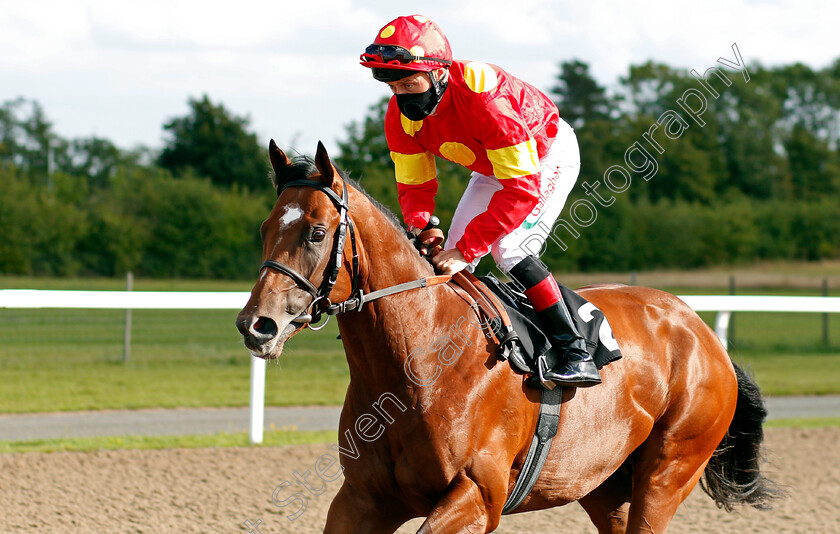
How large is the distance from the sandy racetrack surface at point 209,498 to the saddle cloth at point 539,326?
1.52m

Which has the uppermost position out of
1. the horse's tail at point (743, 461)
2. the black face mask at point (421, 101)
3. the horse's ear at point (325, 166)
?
the black face mask at point (421, 101)

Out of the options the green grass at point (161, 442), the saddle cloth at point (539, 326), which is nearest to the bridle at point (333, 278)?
the saddle cloth at point (539, 326)

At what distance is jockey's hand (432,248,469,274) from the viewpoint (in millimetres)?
2906

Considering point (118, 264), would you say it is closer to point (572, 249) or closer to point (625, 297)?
point (572, 249)

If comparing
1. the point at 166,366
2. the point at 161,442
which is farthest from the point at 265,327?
the point at 166,366

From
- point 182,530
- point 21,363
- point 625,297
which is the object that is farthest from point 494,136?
point 21,363

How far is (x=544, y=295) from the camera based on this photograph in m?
3.05

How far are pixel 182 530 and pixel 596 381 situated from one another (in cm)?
252

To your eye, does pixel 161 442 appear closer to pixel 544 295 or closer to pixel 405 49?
pixel 544 295

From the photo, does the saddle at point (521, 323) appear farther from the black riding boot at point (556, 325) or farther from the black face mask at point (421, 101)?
the black face mask at point (421, 101)

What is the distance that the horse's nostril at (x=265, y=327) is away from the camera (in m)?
2.29

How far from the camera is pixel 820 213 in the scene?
3978cm

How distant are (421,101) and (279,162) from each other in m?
0.56

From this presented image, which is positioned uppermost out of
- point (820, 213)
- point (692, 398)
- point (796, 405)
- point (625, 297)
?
point (820, 213)
